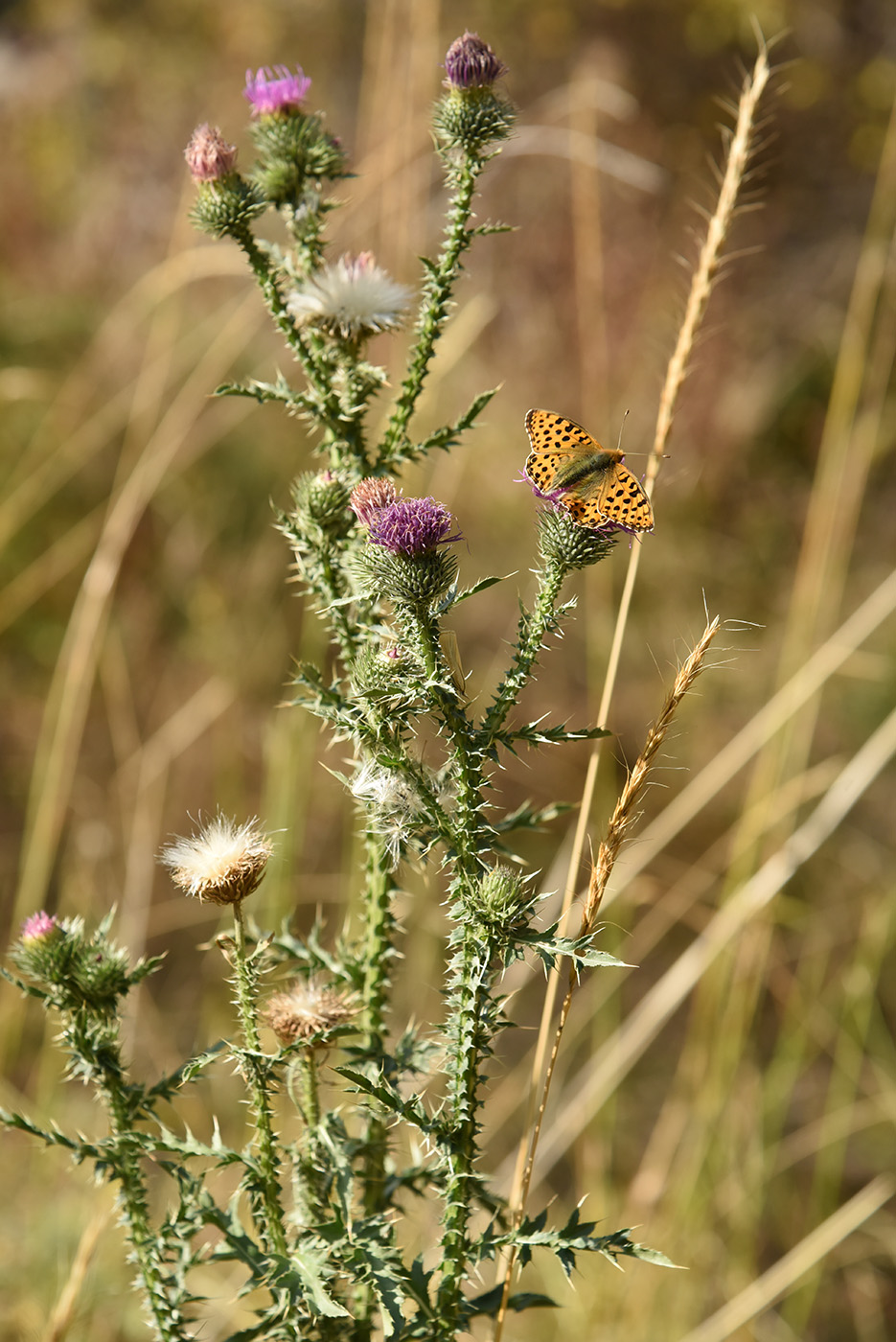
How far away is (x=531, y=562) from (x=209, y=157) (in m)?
5.45

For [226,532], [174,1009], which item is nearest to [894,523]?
[226,532]

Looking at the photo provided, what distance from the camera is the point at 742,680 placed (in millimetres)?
7012

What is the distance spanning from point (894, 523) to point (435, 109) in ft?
24.3

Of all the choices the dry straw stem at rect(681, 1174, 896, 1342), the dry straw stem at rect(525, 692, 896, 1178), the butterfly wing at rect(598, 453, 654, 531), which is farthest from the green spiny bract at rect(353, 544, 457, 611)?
the dry straw stem at rect(681, 1174, 896, 1342)

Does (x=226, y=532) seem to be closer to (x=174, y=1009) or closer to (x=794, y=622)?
(x=174, y=1009)

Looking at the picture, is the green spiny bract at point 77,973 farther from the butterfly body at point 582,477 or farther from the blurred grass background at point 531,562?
the butterfly body at point 582,477

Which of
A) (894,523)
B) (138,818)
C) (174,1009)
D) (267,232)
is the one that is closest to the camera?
(138,818)

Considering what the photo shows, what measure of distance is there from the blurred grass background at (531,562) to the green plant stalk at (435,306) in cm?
39

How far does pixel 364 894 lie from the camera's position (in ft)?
5.25

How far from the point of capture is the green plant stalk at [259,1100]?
4.18 feet

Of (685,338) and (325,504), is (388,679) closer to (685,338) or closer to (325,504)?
(325,504)

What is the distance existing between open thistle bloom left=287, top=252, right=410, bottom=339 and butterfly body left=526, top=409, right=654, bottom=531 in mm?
324

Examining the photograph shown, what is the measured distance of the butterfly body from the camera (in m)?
1.40

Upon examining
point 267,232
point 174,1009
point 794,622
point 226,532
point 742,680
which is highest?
point 267,232
